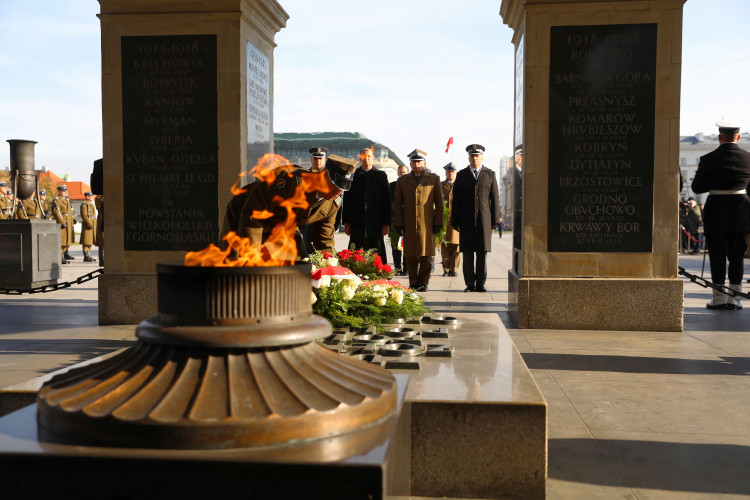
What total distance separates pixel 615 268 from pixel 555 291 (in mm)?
713

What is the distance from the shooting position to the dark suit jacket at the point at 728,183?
8.20 metres

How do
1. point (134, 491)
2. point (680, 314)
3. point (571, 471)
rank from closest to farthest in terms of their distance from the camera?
point (134, 491) < point (571, 471) < point (680, 314)

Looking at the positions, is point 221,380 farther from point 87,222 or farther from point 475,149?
point 87,222

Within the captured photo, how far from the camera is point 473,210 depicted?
985 centimetres

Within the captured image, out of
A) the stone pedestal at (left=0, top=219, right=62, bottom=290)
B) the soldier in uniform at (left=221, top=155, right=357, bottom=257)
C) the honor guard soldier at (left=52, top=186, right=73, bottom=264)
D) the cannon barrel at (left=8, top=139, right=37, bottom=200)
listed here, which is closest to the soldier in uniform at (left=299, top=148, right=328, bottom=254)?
the stone pedestal at (left=0, top=219, right=62, bottom=290)

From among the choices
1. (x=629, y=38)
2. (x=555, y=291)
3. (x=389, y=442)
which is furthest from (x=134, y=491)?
(x=629, y=38)

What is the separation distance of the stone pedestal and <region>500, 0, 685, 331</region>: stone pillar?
230 inches

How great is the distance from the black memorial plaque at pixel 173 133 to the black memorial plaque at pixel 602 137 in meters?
3.79

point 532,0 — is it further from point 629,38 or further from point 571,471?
point 571,471

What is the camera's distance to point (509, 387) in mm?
2986

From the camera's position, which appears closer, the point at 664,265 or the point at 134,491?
the point at 134,491

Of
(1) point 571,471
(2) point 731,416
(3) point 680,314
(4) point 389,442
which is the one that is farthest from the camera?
(3) point 680,314

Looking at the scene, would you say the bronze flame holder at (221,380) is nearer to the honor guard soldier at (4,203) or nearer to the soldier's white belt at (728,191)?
the soldier's white belt at (728,191)

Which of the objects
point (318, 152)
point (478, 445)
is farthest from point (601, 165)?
point (478, 445)
